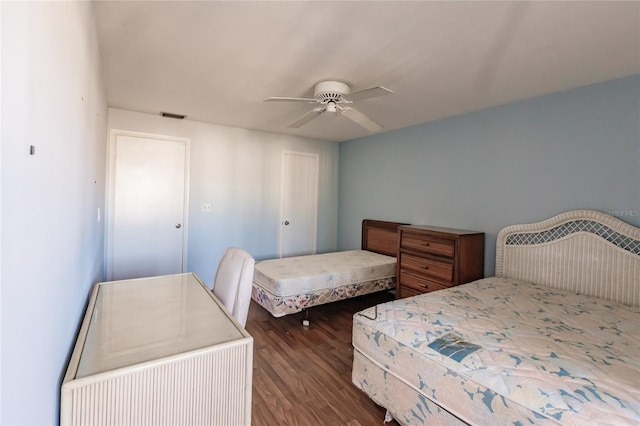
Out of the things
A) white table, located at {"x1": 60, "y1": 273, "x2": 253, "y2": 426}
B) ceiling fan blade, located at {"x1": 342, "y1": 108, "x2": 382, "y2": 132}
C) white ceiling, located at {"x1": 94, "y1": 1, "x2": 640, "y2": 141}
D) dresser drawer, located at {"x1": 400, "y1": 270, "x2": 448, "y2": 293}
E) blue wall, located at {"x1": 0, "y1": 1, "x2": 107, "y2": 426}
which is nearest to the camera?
blue wall, located at {"x1": 0, "y1": 1, "x2": 107, "y2": 426}

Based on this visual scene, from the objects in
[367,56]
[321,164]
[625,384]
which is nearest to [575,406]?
[625,384]

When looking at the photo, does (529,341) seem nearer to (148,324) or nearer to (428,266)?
(428,266)

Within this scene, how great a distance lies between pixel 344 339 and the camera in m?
2.81

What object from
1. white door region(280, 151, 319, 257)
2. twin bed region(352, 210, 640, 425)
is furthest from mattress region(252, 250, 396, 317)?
twin bed region(352, 210, 640, 425)

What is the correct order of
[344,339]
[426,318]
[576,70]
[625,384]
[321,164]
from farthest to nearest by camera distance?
[321,164]
[344,339]
[576,70]
[426,318]
[625,384]

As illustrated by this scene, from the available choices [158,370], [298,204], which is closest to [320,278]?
[298,204]

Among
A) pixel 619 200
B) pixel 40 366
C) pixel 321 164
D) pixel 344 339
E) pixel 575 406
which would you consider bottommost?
pixel 344 339

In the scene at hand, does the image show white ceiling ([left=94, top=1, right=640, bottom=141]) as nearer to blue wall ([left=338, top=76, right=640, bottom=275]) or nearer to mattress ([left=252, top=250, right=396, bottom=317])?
blue wall ([left=338, top=76, right=640, bottom=275])

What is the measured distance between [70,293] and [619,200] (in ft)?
11.5

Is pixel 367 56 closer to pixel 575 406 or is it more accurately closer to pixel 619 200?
pixel 575 406

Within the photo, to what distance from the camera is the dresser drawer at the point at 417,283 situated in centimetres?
308

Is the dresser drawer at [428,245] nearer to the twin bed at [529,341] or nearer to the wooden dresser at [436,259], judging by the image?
the wooden dresser at [436,259]

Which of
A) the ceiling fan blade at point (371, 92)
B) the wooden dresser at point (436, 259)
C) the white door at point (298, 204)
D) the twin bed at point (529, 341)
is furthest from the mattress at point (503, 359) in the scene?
the white door at point (298, 204)

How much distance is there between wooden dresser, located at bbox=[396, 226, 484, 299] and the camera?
289 cm
